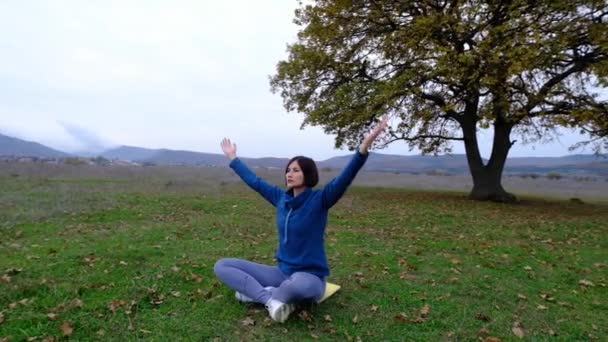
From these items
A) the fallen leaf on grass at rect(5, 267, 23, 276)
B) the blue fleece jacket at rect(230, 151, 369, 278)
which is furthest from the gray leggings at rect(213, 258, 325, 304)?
the fallen leaf on grass at rect(5, 267, 23, 276)

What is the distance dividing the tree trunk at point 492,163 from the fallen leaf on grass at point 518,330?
48.8 ft

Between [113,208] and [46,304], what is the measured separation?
8692mm

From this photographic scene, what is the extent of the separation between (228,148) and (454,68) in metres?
11.8

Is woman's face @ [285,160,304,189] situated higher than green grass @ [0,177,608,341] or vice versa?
woman's face @ [285,160,304,189]

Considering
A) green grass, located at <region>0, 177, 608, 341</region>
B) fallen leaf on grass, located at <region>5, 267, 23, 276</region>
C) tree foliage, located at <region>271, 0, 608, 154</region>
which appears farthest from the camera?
tree foliage, located at <region>271, 0, 608, 154</region>

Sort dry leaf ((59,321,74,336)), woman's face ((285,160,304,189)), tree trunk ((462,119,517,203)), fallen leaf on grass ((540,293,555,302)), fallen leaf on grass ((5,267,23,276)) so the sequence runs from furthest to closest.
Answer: tree trunk ((462,119,517,203)), fallen leaf on grass ((5,267,23,276)), fallen leaf on grass ((540,293,555,302)), woman's face ((285,160,304,189)), dry leaf ((59,321,74,336))

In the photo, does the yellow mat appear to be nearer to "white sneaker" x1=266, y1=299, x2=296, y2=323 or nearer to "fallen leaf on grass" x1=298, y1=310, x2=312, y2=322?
"fallen leaf on grass" x1=298, y1=310, x2=312, y2=322

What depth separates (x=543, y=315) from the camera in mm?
5316

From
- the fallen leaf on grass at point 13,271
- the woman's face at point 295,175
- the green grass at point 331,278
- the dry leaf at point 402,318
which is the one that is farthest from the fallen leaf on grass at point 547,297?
the fallen leaf on grass at point 13,271

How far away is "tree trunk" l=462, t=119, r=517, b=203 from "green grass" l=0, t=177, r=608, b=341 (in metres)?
6.13

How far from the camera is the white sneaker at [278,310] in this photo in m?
4.50

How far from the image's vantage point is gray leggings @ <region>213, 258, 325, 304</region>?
14.7 ft

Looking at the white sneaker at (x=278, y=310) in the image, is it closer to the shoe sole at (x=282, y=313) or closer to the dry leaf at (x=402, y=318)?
the shoe sole at (x=282, y=313)

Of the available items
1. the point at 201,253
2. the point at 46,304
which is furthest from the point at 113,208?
the point at 46,304
